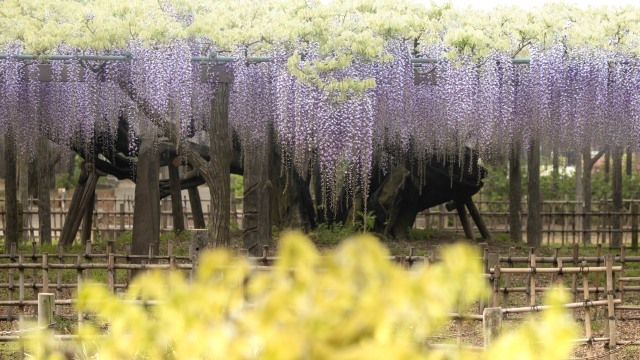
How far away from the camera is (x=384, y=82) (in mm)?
7352

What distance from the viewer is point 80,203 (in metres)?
10.1

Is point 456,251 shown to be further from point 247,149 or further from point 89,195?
point 89,195

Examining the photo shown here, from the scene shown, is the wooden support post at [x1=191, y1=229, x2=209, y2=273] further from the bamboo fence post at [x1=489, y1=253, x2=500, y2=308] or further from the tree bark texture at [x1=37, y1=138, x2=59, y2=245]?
the tree bark texture at [x1=37, y1=138, x2=59, y2=245]

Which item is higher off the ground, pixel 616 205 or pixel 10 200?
pixel 10 200

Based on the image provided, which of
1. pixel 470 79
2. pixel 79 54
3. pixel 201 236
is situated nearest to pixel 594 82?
pixel 470 79

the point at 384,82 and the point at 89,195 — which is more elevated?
the point at 384,82

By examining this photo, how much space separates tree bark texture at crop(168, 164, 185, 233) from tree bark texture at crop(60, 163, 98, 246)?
3.15ft

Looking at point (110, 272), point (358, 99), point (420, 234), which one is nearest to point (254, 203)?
point (358, 99)

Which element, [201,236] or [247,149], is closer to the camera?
[201,236]

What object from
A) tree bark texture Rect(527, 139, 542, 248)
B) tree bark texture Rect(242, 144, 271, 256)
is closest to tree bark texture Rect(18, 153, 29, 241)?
tree bark texture Rect(242, 144, 271, 256)

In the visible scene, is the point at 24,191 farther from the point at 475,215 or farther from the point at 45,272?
the point at 475,215

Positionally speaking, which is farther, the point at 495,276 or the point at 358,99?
the point at 358,99

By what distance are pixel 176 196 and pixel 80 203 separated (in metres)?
1.24

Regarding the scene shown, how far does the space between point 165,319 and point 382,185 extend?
10.1 meters
